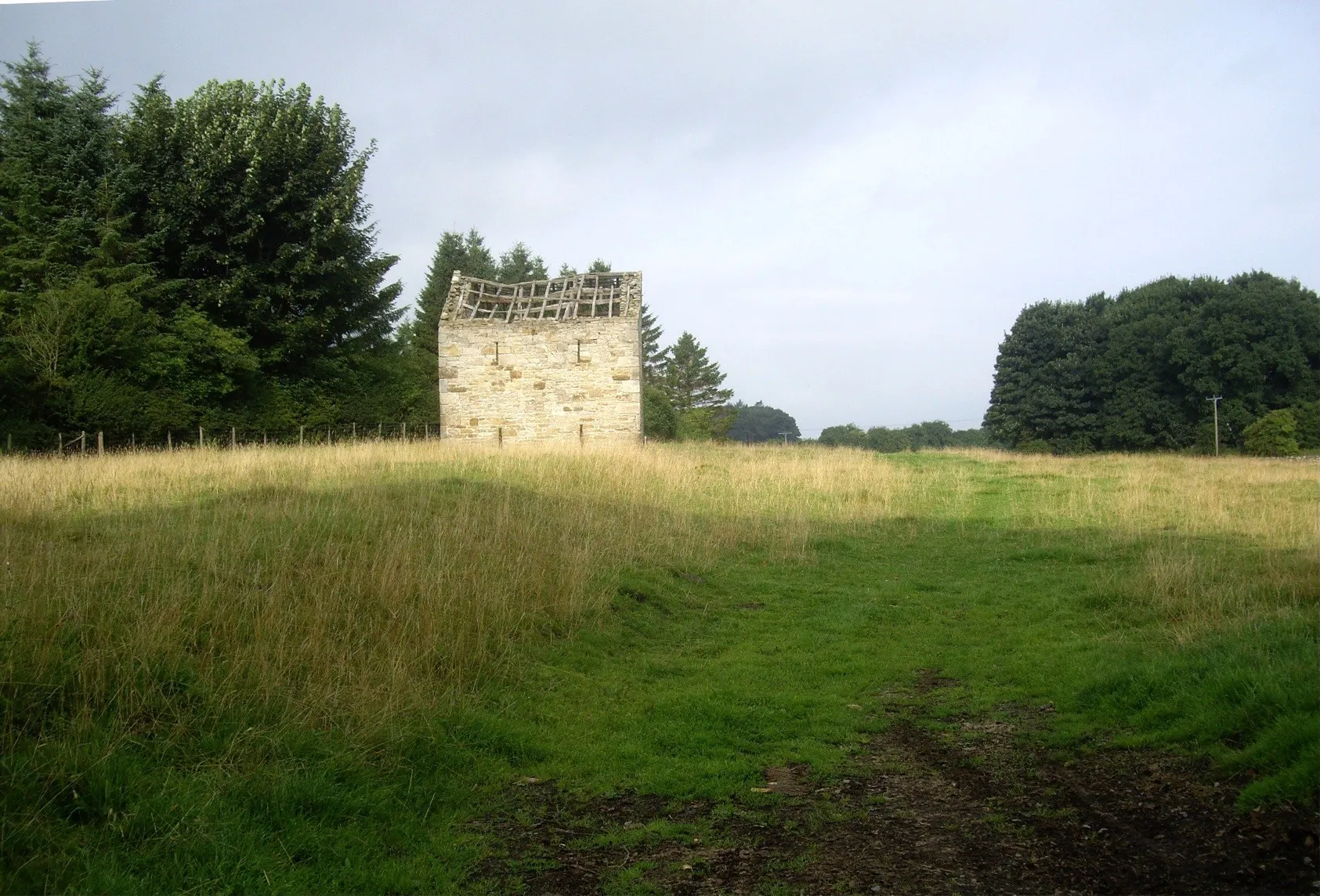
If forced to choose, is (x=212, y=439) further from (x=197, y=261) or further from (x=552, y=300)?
(x=552, y=300)

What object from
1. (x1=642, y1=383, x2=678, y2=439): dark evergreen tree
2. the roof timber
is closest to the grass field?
the roof timber

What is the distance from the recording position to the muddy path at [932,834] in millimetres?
4082

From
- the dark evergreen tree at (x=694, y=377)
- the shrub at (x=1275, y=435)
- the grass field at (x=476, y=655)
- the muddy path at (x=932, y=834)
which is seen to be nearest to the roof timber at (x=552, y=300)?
the grass field at (x=476, y=655)

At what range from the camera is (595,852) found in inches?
187

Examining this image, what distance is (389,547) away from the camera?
897 cm

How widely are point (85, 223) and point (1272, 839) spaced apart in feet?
110

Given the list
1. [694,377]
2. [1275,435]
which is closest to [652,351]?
[694,377]

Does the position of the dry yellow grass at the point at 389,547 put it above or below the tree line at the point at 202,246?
below

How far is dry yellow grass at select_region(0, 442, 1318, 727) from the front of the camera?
5.73 m

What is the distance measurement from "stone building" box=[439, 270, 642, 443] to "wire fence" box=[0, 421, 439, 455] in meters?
2.20

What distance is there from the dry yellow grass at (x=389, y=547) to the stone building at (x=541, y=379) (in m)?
7.97

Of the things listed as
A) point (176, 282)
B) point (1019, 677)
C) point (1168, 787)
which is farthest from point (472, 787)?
point (176, 282)

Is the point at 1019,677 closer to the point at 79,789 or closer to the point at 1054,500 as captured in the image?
the point at 79,789

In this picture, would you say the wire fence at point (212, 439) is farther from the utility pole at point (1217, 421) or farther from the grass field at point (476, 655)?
the utility pole at point (1217, 421)
